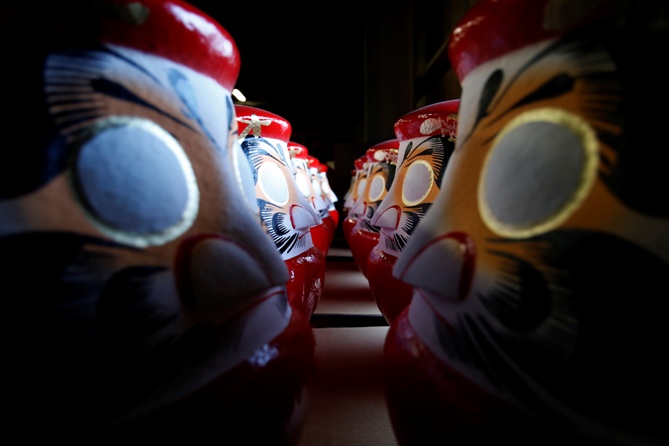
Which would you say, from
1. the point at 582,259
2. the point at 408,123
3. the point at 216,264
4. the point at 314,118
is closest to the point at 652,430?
the point at 582,259

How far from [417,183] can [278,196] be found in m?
0.33

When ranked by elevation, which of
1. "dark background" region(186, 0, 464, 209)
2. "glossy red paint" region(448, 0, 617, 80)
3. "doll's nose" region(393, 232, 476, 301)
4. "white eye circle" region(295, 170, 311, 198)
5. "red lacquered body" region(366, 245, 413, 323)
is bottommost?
"red lacquered body" region(366, 245, 413, 323)

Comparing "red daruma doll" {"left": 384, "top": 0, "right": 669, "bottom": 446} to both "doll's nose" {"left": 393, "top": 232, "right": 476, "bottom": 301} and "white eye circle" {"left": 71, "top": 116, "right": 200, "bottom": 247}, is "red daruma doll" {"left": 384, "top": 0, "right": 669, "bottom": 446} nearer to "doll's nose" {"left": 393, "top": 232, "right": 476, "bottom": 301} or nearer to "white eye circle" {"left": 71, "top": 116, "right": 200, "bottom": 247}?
"doll's nose" {"left": 393, "top": 232, "right": 476, "bottom": 301}

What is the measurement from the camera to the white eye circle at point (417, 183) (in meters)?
0.96

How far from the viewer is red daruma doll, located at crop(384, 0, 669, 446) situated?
348mm

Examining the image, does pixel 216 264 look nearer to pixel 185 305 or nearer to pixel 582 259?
pixel 185 305

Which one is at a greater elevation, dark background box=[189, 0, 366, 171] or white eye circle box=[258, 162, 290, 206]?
dark background box=[189, 0, 366, 171]

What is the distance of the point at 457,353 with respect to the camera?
451mm

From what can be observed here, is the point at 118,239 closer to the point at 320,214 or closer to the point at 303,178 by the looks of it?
the point at 303,178

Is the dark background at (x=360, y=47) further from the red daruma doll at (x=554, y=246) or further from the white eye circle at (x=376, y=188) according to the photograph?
the red daruma doll at (x=554, y=246)

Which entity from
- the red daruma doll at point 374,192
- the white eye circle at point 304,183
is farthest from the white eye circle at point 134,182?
the white eye circle at point 304,183

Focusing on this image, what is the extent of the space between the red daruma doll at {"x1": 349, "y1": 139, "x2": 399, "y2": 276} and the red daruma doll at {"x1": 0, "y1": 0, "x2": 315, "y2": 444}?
108 centimetres

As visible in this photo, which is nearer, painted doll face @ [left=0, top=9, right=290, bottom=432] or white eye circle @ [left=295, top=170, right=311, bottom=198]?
painted doll face @ [left=0, top=9, right=290, bottom=432]

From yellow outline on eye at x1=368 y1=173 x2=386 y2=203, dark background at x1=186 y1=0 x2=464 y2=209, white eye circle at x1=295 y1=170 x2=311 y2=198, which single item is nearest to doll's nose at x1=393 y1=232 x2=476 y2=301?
yellow outline on eye at x1=368 y1=173 x2=386 y2=203
